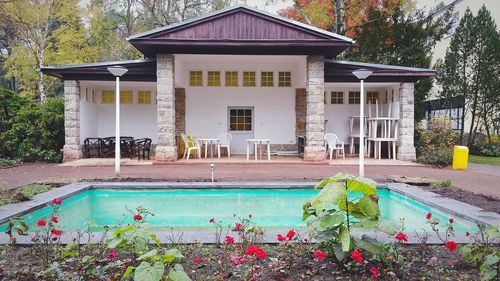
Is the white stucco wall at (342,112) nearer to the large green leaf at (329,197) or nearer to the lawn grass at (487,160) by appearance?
the lawn grass at (487,160)

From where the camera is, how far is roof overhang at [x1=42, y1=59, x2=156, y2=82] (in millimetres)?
13961

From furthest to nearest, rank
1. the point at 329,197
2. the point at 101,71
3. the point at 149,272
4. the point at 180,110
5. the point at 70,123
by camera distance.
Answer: the point at 180,110 → the point at 70,123 → the point at 101,71 → the point at 329,197 → the point at 149,272

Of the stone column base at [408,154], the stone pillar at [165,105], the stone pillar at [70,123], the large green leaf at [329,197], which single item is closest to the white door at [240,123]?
the stone pillar at [165,105]

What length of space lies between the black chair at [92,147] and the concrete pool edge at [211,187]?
6.86 meters

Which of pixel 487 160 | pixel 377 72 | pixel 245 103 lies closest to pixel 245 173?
pixel 245 103

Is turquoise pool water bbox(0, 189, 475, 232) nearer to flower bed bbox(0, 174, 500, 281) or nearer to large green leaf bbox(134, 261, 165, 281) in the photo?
flower bed bbox(0, 174, 500, 281)

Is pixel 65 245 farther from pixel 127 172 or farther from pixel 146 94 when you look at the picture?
pixel 146 94

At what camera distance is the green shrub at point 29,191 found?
6.93 metres

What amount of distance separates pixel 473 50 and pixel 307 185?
50.9ft

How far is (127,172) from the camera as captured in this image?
36.9 feet

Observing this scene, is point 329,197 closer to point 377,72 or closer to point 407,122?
point 377,72

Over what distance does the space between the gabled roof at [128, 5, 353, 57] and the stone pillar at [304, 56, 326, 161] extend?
2.05 ft

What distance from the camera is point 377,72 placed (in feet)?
47.5

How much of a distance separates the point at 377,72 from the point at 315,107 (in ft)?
8.93
